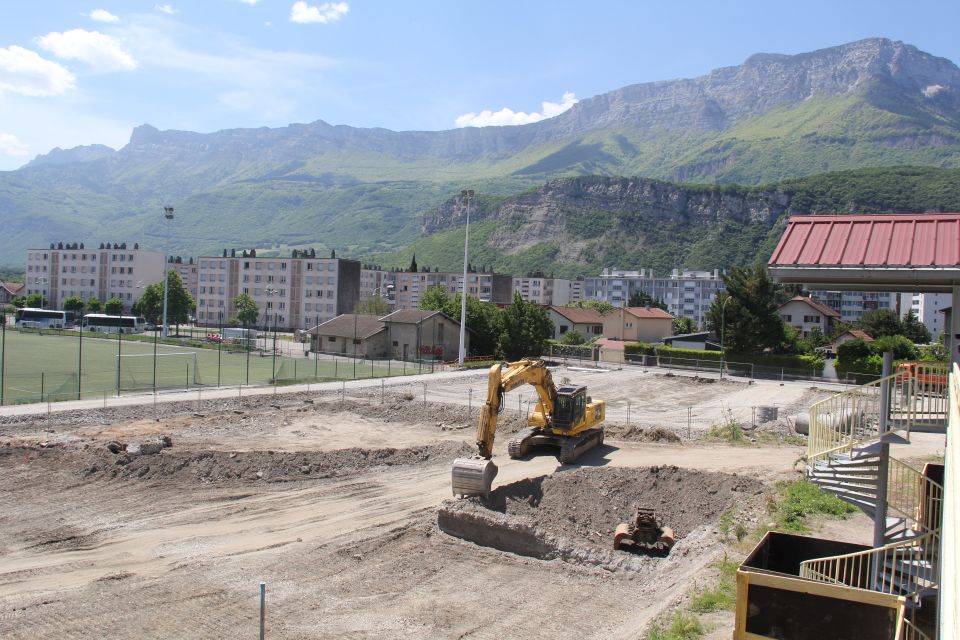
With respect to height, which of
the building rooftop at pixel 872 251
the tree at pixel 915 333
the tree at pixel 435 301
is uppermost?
the building rooftop at pixel 872 251

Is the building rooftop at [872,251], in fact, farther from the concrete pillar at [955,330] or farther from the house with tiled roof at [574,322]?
the house with tiled roof at [574,322]

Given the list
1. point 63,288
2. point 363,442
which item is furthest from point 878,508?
point 63,288

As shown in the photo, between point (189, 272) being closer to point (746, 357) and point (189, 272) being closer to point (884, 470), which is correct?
point (746, 357)

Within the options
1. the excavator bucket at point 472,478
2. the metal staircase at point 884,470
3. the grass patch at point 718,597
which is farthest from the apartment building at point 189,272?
the metal staircase at point 884,470

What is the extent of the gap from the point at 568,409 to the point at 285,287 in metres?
89.1

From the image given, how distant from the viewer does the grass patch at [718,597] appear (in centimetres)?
1250

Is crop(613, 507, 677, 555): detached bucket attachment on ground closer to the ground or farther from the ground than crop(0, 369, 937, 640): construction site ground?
farther from the ground

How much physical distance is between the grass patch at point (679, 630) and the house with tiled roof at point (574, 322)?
259 feet

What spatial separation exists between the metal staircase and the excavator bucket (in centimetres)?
961

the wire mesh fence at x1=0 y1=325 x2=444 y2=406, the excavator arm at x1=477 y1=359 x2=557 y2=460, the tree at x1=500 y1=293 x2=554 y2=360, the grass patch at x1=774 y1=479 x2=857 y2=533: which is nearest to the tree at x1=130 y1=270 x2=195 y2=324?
the wire mesh fence at x1=0 y1=325 x2=444 y2=406

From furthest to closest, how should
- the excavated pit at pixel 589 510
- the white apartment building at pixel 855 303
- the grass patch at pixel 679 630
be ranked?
1. the white apartment building at pixel 855 303
2. the excavated pit at pixel 589 510
3. the grass patch at pixel 679 630

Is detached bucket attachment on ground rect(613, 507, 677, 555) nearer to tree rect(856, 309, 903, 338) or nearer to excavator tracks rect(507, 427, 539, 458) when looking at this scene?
excavator tracks rect(507, 427, 539, 458)

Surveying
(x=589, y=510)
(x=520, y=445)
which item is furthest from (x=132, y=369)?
(x=589, y=510)

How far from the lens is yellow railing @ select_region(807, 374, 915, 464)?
35.6ft
